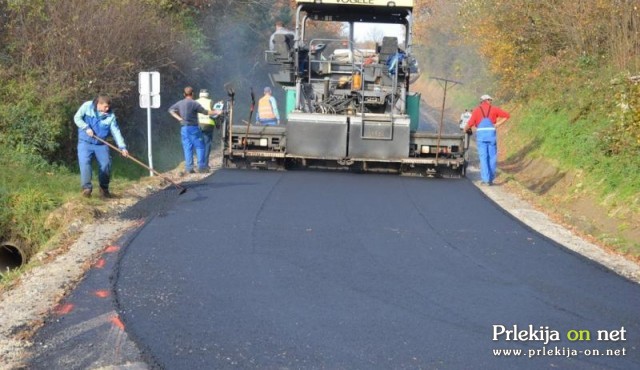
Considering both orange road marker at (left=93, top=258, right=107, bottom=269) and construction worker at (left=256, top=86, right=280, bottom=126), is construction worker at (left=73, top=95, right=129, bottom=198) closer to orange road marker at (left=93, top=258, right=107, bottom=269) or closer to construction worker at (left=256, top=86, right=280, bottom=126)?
orange road marker at (left=93, top=258, right=107, bottom=269)

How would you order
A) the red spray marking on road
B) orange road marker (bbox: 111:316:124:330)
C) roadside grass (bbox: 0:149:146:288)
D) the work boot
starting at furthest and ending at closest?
the work boot, roadside grass (bbox: 0:149:146:288), the red spray marking on road, orange road marker (bbox: 111:316:124:330)

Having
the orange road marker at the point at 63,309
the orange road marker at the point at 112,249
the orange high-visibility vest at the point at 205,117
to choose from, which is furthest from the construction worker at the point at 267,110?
the orange road marker at the point at 63,309

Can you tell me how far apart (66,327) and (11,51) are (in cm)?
1235

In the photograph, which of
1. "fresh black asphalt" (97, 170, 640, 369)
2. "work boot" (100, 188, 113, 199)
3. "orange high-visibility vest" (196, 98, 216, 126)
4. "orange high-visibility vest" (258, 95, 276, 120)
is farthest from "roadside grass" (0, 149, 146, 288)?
"orange high-visibility vest" (258, 95, 276, 120)

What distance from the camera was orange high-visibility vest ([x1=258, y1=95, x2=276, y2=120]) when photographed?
19109 mm

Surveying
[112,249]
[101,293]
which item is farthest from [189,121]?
Answer: [101,293]

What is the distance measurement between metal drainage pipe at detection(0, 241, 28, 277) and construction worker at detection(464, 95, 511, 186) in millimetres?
7742

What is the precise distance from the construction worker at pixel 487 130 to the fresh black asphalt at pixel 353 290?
3762 millimetres

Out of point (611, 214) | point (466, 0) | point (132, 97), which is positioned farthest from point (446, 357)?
point (466, 0)

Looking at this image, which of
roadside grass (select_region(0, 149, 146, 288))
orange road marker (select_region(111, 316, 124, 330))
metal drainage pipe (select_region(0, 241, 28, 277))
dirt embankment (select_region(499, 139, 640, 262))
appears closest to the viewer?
orange road marker (select_region(111, 316, 124, 330))

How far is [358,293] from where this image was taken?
7047mm

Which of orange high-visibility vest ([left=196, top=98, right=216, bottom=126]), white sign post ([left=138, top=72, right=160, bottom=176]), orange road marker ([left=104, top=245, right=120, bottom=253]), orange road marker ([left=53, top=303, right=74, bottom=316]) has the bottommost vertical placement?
orange road marker ([left=104, top=245, right=120, bottom=253])

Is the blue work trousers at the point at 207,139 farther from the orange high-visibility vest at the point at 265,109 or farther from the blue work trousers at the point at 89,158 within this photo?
the blue work trousers at the point at 89,158

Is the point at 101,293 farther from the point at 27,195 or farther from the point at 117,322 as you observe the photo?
the point at 27,195
